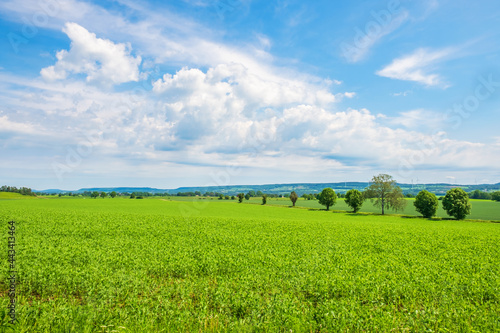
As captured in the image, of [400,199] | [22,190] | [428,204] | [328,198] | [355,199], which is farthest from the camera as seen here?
[22,190]

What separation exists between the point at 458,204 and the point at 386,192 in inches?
701

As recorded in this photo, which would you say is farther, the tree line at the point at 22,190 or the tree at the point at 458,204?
the tree line at the point at 22,190

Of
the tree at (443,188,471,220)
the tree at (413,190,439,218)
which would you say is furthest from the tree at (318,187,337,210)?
the tree at (443,188,471,220)

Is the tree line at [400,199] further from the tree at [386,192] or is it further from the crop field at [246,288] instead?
the crop field at [246,288]

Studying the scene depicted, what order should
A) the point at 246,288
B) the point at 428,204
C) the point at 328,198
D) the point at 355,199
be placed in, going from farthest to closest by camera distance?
1. the point at 328,198
2. the point at 355,199
3. the point at 428,204
4. the point at 246,288

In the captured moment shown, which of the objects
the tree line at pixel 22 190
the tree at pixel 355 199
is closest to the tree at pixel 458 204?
the tree at pixel 355 199

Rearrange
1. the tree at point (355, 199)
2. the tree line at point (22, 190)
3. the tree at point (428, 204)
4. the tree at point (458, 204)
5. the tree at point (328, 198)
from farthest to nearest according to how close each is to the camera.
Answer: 1. the tree line at point (22, 190)
2. the tree at point (328, 198)
3. the tree at point (355, 199)
4. the tree at point (428, 204)
5. the tree at point (458, 204)

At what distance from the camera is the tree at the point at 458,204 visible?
66188mm

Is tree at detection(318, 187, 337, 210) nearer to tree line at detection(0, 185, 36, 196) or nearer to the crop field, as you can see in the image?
the crop field

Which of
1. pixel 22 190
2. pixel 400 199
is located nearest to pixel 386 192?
pixel 400 199

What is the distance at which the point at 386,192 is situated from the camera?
3113 inches

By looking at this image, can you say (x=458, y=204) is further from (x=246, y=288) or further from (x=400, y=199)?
(x=246, y=288)

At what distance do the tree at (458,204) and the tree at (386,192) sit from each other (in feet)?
36.5

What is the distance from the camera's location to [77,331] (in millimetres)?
7711
